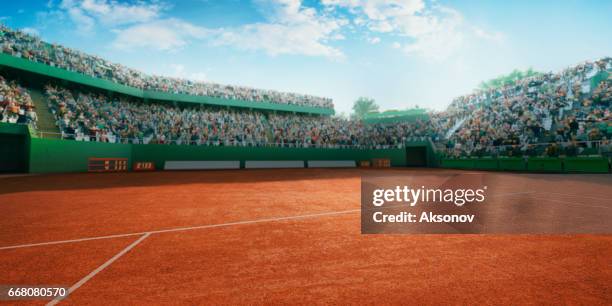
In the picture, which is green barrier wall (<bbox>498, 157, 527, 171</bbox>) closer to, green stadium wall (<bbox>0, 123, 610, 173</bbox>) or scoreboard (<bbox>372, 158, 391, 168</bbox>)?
green stadium wall (<bbox>0, 123, 610, 173</bbox>)

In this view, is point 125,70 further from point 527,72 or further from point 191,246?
point 527,72

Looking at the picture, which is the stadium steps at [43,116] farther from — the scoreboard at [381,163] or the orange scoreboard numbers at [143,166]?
the scoreboard at [381,163]

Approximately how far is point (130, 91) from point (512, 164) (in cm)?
3983

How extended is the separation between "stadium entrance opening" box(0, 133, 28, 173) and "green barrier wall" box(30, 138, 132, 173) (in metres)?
1.57

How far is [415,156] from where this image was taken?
39406 millimetres

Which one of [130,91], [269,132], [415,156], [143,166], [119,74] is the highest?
[119,74]

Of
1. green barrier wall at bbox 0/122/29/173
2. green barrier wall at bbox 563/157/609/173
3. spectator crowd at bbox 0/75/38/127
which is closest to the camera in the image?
green barrier wall at bbox 563/157/609/173

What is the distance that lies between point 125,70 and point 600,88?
47.3 m

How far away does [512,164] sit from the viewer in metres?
26.5

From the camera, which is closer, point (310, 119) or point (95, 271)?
point (95, 271)

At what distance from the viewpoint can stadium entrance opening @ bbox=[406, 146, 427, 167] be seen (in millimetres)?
38875

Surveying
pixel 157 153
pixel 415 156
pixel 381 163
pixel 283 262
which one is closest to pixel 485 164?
pixel 415 156

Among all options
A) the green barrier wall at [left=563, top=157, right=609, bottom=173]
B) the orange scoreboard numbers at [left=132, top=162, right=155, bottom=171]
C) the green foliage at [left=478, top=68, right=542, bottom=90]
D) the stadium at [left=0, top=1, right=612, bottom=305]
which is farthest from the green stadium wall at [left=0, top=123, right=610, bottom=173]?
the green foliage at [left=478, top=68, right=542, bottom=90]

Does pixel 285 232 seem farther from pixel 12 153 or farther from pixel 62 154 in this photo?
pixel 12 153
